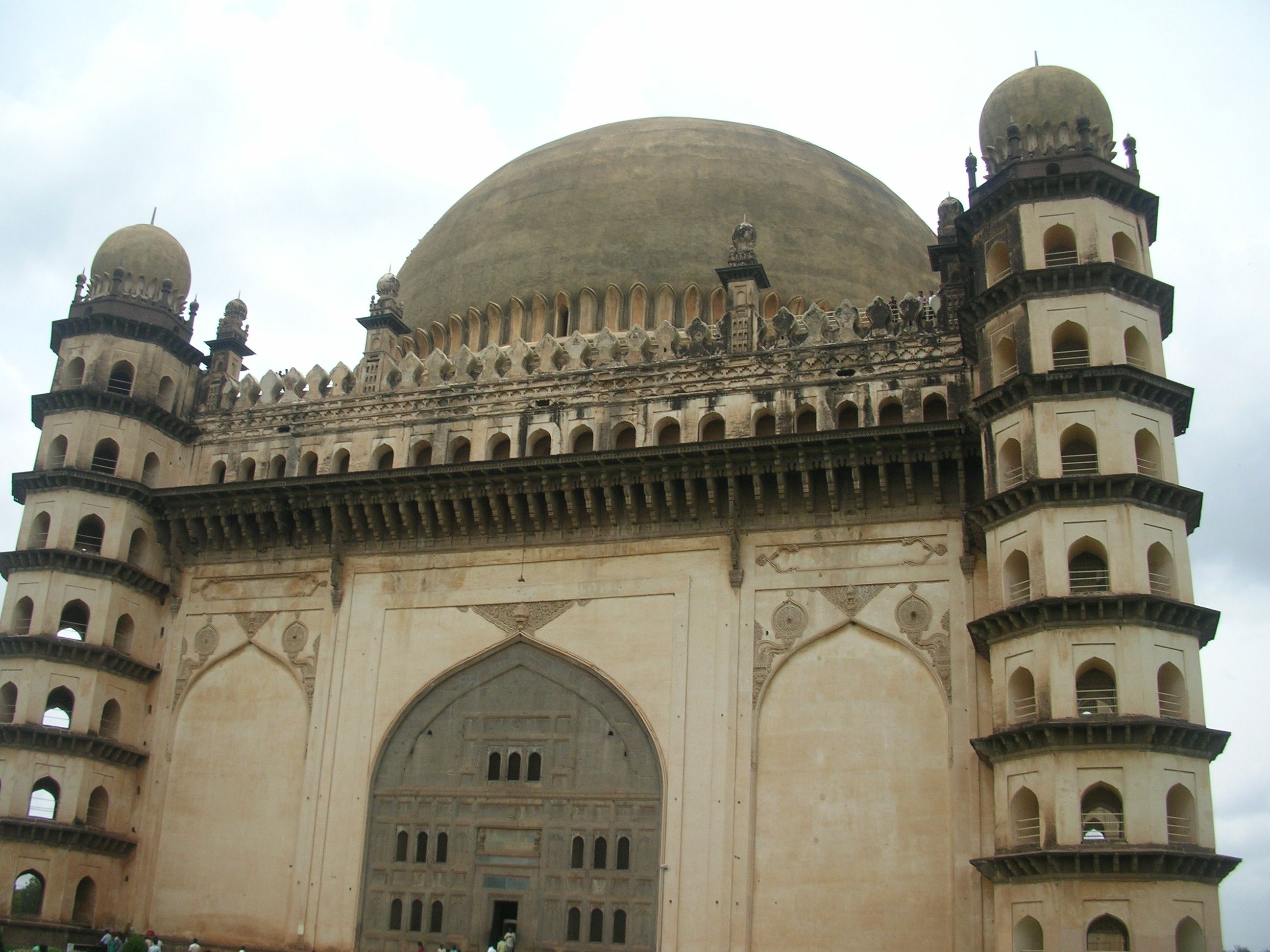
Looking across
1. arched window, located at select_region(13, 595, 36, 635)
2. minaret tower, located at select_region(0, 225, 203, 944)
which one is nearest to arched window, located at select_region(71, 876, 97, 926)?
minaret tower, located at select_region(0, 225, 203, 944)

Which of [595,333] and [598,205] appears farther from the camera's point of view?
[598,205]

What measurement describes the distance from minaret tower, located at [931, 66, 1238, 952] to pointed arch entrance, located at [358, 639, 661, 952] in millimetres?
4580

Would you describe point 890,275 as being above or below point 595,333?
above

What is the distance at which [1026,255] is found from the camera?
17.4 metres

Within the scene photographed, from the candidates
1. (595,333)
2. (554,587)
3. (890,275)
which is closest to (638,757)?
(554,587)

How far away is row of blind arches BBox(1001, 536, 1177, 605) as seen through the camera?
1584cm

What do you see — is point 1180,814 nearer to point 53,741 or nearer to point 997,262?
point 997,262

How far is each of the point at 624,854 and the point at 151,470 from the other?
9.82 meters

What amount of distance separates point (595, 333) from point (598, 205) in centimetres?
327

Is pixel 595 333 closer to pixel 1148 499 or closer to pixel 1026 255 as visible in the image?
pixel 1026 255

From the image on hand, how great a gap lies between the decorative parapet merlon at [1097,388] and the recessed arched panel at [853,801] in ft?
11.3

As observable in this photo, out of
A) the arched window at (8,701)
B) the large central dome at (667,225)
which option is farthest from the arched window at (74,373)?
the large central dome at (667,225)

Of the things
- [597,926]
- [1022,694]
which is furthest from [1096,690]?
[597,926]

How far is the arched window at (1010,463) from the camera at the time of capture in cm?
1669
